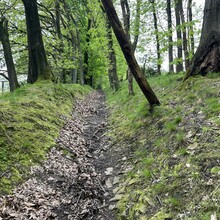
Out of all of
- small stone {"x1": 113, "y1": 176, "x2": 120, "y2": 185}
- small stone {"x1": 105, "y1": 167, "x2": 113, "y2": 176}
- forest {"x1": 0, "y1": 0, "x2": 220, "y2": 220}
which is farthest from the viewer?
small stone {"x1": 105, "y1": 167, "x2": 113, "y2": 176}

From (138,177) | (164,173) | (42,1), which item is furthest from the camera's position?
(42,1)

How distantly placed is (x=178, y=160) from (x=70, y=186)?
2.18m

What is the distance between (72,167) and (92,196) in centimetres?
116

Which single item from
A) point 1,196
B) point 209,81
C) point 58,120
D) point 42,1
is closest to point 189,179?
point 1,196

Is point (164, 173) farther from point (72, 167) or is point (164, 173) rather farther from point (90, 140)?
point (90, 140)

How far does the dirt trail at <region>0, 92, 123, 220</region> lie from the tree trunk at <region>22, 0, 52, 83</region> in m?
6.16

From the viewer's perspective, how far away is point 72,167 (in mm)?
5473

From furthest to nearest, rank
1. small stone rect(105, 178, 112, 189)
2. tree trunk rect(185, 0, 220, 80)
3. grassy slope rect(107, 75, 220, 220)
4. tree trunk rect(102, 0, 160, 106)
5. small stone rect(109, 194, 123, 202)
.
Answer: tree trunk rect(185, 0, 220, 80), tree trunk rect(102, 0, 160, 106), small stone rect(105, 178, 112, 189), small stone rect(109, 194, 123, 202), grassy slope rect(107, 75, 220, 220)

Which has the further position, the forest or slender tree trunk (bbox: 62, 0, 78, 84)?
slender tree trunk (bbox: 62, 0, 78, 84)

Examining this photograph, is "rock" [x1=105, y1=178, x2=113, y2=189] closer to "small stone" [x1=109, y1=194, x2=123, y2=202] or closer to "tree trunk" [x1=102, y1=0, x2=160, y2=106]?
"small stone" [x1=109, y1=194, x2=123, y2=202]

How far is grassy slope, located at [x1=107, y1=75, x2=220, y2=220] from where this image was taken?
353cm

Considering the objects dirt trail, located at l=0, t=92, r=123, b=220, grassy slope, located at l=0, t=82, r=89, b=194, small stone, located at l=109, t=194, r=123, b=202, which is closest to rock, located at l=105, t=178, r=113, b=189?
dirt trail, located at l=0, t=92, r=123, b=220

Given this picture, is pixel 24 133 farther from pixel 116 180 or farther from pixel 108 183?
pixel 116 180

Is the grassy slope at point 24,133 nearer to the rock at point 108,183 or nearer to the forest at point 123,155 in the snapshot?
the forest at point 123,155
